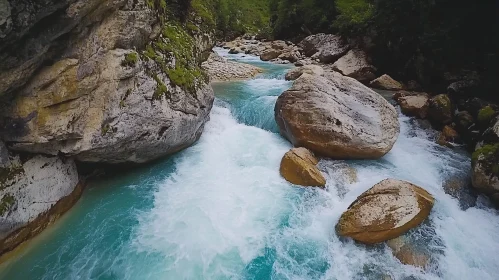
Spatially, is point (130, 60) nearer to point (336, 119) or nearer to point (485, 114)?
point (336, 119)

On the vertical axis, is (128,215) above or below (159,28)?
below

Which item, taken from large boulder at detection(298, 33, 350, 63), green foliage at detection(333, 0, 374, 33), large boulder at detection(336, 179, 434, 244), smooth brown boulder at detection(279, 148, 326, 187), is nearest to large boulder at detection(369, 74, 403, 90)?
green foliage at detection(333, 0, 374, 33)

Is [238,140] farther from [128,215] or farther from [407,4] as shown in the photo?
[407,4]

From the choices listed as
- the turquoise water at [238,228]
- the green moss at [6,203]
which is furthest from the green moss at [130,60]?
the green moss at [6,203]

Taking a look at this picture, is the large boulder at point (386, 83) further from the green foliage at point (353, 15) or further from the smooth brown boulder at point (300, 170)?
the smooth brown boulder at point (300, 170)

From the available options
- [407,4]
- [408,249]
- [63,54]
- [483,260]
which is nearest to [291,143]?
[408,249]

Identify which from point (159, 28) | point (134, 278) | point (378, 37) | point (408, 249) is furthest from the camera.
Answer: point (378, 37)
